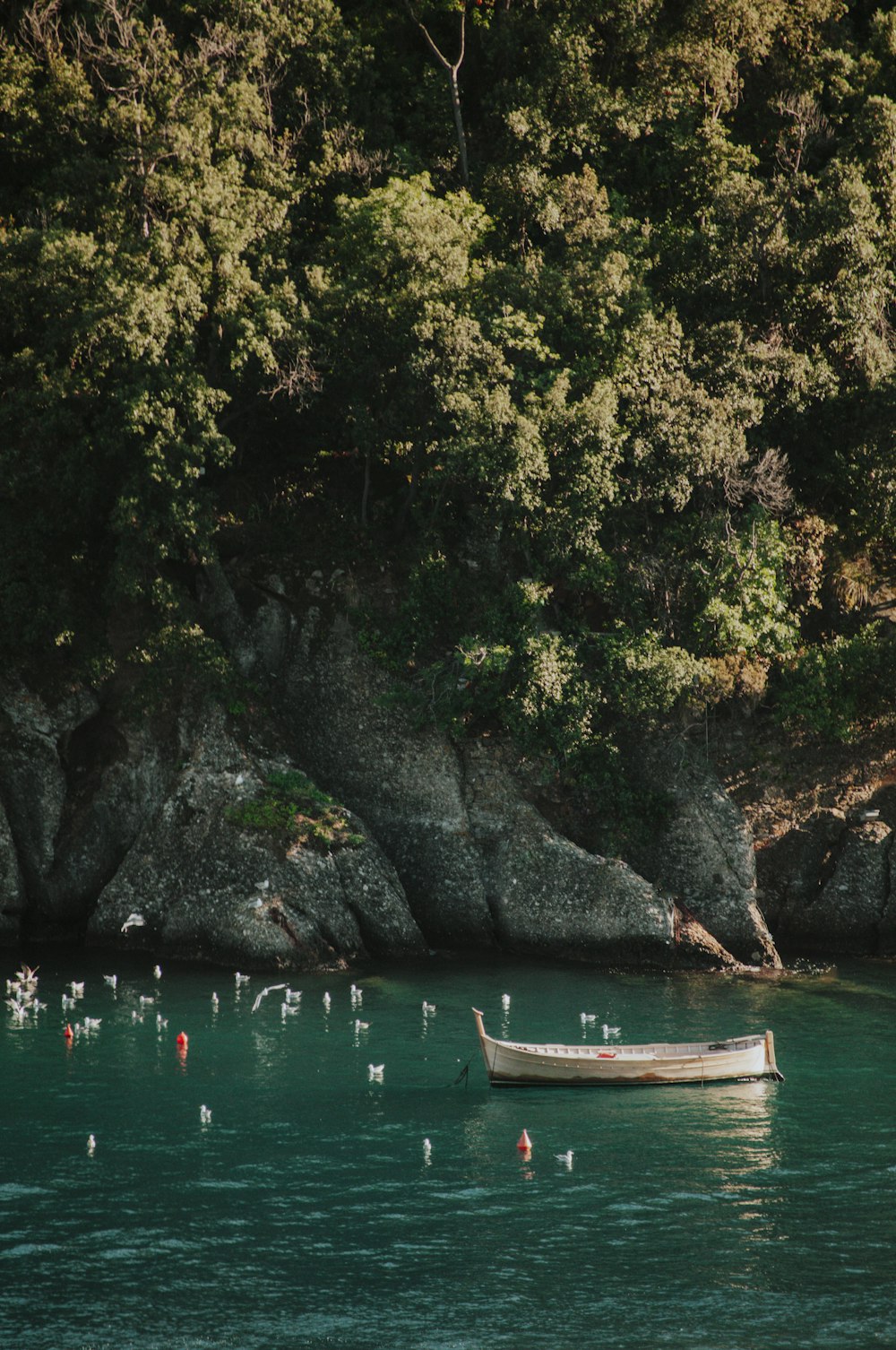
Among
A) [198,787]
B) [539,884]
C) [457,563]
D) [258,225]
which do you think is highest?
[258,225]

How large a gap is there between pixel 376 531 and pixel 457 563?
3.86 m

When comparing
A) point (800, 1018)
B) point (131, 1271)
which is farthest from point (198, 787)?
point (131, 1271)

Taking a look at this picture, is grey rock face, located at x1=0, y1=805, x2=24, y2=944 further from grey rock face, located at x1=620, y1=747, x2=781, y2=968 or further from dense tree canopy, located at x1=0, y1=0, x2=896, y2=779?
grey rock face, located at x1=620, y1=747, x2=781, y2=968

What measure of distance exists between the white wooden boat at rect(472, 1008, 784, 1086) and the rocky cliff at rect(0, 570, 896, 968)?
10836 mm

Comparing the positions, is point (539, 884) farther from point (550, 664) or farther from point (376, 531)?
point (376, 531)

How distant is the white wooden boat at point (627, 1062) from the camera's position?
1394 inches

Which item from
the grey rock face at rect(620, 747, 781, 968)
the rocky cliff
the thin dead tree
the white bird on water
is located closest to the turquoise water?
the white bird on water

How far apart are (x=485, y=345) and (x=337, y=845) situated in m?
16.9

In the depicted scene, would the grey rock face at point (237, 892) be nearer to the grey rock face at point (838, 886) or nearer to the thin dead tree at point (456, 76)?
the grey rock face at point (838, 886)

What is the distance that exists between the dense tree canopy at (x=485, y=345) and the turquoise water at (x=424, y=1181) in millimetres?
12842

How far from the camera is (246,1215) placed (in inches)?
1089

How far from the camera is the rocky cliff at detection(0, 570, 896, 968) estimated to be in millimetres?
46938

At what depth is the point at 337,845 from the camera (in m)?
47.6

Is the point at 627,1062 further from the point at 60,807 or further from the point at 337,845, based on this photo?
the point at 60,807
